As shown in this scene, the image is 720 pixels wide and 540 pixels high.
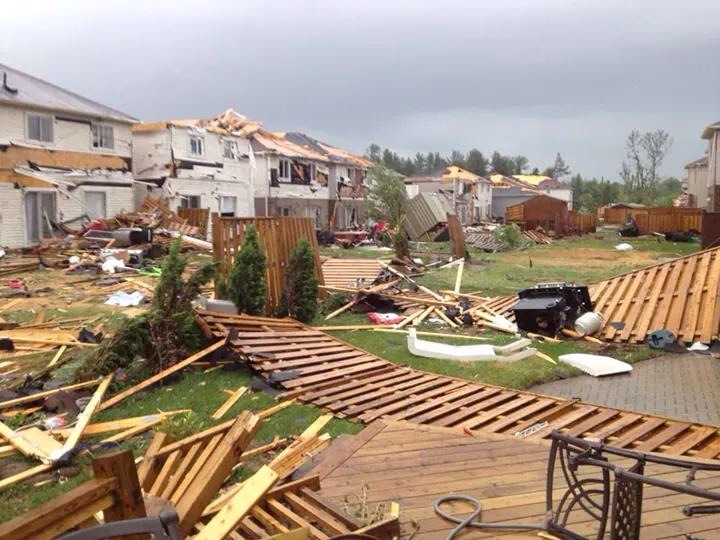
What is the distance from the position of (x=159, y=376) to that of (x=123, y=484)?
5646 mm

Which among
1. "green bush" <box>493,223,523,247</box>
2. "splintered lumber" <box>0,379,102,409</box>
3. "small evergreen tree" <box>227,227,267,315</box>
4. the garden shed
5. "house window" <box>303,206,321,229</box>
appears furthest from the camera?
the garden shed

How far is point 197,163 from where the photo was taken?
105 feet

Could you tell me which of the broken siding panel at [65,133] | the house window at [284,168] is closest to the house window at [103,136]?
the broken siding panel at [65,133]

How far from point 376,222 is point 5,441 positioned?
121 ft

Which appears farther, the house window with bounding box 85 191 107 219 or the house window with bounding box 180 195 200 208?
the house window with bounding box 180 195 200 208

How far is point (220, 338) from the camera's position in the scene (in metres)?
9.16

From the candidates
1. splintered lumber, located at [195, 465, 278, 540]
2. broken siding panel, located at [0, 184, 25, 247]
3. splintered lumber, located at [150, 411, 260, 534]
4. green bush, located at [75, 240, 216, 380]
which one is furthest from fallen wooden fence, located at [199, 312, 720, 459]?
broken siding panel, located at [0, 184, 25, 247]

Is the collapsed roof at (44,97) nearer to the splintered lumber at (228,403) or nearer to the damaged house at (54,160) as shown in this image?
the damaged house at (54,160)

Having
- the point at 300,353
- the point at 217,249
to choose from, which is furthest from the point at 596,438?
the point at 217,249

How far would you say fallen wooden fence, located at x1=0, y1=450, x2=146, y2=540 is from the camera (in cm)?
227

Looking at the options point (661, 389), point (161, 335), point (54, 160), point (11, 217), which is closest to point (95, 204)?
point (54, 160)

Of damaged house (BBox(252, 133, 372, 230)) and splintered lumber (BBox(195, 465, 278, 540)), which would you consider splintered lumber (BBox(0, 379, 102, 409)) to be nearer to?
splintered lumber (BBox(195, 465, 278, 540))

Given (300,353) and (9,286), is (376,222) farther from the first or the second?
(300,353)

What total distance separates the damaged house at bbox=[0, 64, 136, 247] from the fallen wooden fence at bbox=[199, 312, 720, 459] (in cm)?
1829
